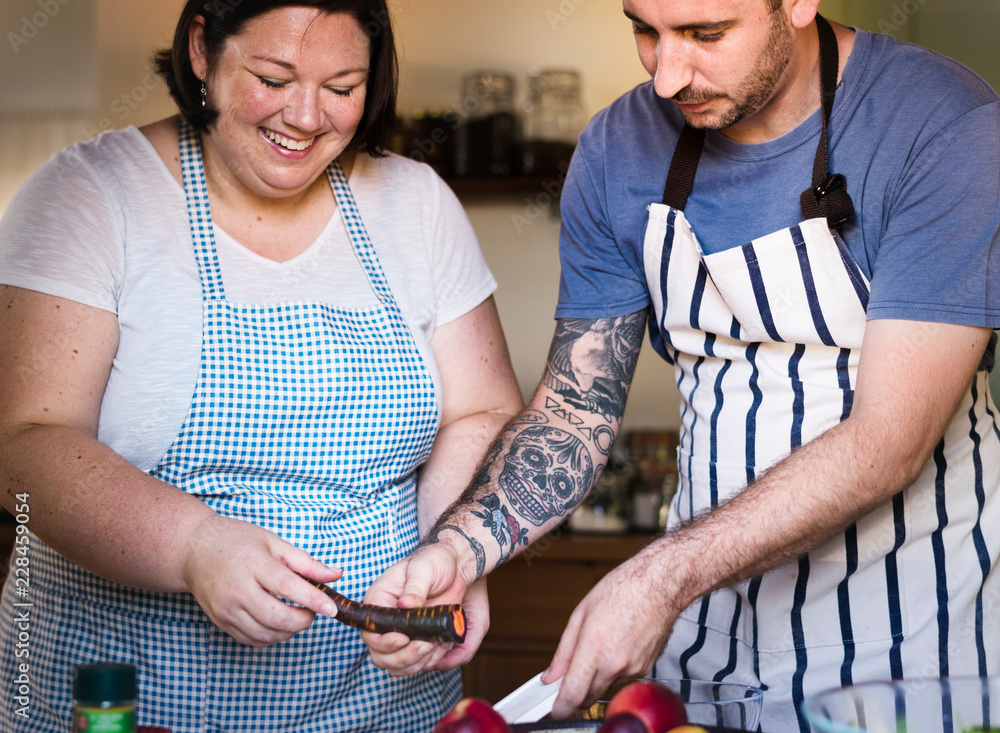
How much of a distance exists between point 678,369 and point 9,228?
0.94 metres

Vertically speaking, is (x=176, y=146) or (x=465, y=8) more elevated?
(x=465, y=8)

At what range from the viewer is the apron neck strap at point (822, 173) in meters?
1.20

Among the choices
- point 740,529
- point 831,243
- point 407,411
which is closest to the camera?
point 740,529

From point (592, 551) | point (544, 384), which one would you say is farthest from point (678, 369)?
point (592, 551)

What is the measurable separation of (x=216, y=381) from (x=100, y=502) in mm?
217

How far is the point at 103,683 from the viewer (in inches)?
27.5

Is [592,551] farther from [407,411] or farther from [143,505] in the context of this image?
[143,505]

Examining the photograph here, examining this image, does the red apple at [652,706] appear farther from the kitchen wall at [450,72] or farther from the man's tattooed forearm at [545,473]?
the kitchen wall at [450,72]

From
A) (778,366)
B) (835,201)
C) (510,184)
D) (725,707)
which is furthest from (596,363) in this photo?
(510,184)

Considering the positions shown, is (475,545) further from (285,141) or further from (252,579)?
(285,141)

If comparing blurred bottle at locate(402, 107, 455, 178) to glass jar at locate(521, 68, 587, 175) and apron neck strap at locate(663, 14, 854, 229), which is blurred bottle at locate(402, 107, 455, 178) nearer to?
glass jar at locate(521, 68, 587, 175)

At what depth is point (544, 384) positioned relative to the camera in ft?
4.74

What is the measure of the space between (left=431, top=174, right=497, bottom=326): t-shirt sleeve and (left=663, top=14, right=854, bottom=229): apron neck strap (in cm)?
34

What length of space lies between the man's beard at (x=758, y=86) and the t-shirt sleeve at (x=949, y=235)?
0.19 meters
